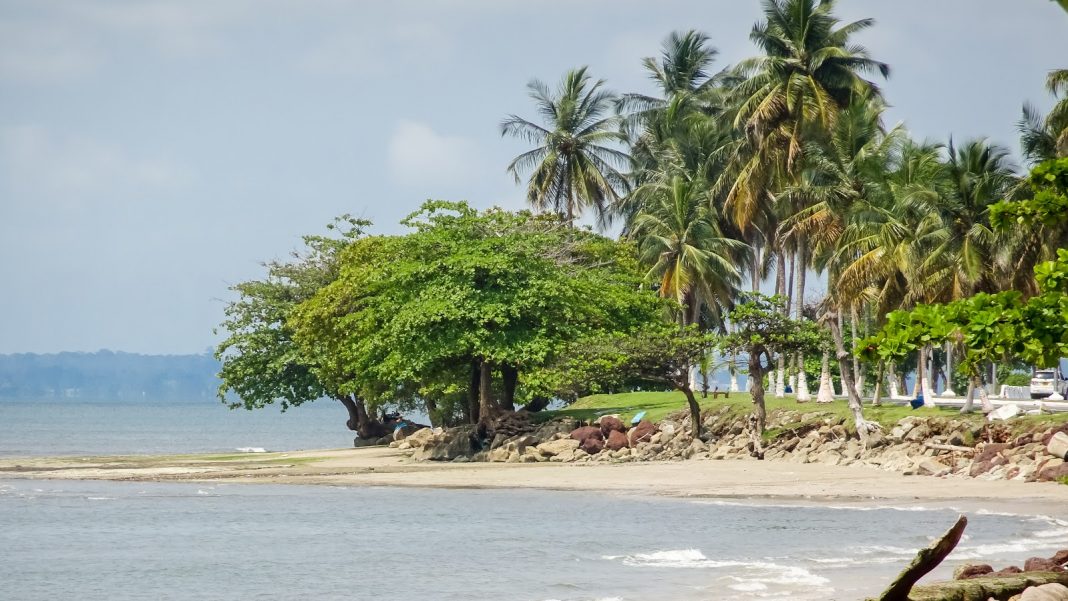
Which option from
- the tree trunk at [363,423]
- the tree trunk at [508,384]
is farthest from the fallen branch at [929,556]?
the tree trunk at [363,423]

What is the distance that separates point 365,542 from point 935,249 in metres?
23.2

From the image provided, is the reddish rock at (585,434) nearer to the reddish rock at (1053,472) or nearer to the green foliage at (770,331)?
the green foliage at (770,331)

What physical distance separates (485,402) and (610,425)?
16.2 feet

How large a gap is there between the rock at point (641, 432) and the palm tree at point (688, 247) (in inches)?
272

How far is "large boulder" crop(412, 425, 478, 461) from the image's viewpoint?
4762 centimetres

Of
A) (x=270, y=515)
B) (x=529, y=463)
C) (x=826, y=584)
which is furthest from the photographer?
(x=529, y=463)

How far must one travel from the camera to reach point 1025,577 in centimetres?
1356

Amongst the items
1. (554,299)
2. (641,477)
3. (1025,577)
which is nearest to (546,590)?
(1025,577)

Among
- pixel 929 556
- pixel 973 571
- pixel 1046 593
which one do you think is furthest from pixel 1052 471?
pixel 929 556

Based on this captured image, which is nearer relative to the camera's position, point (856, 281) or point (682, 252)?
point (856, 281)

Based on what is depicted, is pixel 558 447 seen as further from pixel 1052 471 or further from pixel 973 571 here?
pixel 973 571

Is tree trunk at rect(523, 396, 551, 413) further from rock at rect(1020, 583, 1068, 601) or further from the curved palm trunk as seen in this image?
rock at rect(1020, 583, 1068, 601)

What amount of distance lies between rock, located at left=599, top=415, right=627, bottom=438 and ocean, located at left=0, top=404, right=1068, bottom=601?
12.9 metres

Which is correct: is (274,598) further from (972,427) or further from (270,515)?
(972,427)
